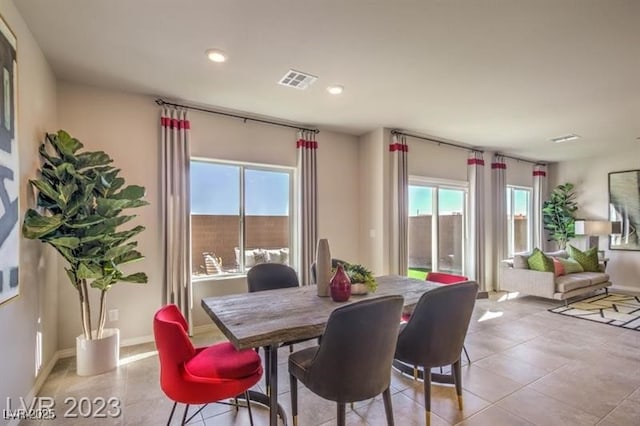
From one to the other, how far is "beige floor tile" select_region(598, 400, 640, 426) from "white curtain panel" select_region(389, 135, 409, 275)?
283cm

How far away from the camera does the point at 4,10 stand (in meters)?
2.03

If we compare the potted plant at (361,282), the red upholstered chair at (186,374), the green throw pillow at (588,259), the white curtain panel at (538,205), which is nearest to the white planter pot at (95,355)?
the red upholstered chair at (186,374)

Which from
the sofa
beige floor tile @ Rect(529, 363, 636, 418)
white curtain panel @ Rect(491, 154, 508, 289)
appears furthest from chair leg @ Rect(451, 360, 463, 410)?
white curtain panel @ Rect(491, 154, 508, 289)

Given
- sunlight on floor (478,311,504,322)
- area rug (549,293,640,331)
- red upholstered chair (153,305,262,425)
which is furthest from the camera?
sunlight on floor (478,311,504,322)

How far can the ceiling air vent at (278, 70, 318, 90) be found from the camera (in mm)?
3131

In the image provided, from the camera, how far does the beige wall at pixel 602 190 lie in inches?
253

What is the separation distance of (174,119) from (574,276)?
263 inches

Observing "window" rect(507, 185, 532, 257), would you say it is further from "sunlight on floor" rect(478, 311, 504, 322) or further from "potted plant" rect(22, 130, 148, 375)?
"potted plant" rect(22, 130, 148, 375)

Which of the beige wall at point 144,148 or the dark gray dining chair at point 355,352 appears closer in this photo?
the dark gray dining chair at point 355,352

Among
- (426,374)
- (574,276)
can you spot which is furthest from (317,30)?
(574,276)

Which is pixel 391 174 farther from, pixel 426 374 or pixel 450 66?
pixel 426 374

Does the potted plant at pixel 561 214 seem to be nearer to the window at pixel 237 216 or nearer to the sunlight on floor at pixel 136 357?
the window at pixel 237 216

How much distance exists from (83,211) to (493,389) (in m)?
3.78

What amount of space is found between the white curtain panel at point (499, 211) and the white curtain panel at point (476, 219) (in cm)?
42
